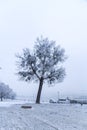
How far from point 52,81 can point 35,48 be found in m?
5.35

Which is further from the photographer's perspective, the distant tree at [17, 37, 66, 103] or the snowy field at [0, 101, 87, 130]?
the distant tree at [17, 37, 66, 103]

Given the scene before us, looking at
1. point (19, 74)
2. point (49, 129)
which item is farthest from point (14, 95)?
point (49, 129)

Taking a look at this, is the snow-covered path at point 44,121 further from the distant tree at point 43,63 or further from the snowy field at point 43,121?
the distant tree at point 43,63

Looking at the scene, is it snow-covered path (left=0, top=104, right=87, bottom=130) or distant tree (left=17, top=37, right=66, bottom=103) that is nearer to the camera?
snow-covered path (left=0, top=104, right=87, bottom=130)

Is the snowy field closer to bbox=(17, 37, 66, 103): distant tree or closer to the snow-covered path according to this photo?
the snow-covered path

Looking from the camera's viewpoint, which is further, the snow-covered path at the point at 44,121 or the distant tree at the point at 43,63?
the distant tree at the point at 43,63

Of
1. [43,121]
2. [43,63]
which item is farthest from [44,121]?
[43,63]

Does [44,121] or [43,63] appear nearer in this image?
[44,121]

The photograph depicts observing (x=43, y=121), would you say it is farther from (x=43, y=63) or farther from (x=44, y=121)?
(x=43, y=63)

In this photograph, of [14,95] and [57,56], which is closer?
[57,56]

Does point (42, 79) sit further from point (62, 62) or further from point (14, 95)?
point (14, 95)

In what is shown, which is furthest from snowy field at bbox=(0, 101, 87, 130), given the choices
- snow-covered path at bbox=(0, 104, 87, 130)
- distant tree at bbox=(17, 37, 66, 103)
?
distant tree at bbox=(17, 37, 66, 103)

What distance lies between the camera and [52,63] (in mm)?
49375

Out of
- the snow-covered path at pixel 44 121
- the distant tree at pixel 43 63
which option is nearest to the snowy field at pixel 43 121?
the snow-covered path at pixel 44 121
